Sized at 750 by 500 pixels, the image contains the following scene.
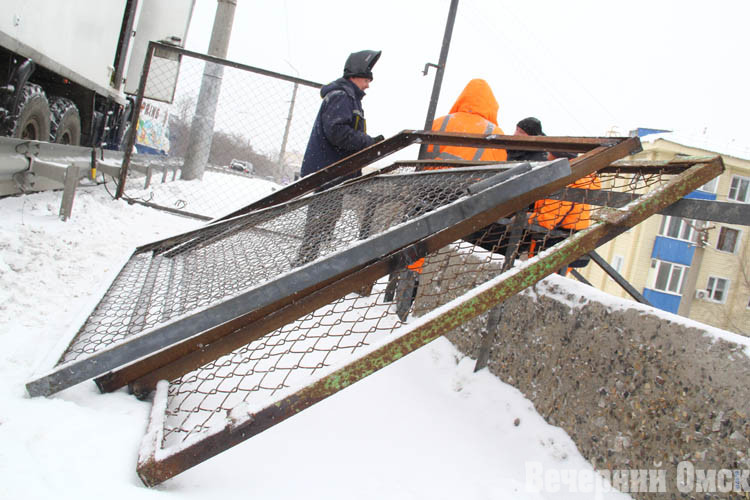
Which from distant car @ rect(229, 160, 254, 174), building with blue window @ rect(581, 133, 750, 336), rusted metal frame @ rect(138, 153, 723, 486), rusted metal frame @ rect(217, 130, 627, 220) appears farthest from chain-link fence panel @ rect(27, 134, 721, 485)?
building with blue window @ rect(581, 133, 750, 336)

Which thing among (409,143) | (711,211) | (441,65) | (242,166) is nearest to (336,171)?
(409,143)

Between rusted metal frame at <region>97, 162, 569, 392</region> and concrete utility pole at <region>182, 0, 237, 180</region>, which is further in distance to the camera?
concrete utility pole at <region>182, 0, 237, 180</region>

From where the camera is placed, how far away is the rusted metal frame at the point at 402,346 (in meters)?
1.31

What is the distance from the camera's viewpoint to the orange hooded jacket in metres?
3.88

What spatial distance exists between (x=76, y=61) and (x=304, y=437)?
5614 millimetres

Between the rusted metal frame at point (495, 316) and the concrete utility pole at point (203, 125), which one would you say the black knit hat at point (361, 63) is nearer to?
the rusted metal frame at point (495, 316)

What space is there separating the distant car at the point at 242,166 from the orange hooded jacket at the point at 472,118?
3190 mm

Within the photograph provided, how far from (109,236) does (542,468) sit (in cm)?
415

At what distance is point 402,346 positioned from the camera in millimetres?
1410

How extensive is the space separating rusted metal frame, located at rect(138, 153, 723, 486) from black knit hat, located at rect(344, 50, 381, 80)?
269 centimetres

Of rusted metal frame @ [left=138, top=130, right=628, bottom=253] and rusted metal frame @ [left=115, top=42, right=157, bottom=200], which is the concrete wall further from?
rusted metal frame @ [left=115, top=42, right=157, bottom=200]

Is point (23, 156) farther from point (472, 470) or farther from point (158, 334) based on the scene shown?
point (472, 470)

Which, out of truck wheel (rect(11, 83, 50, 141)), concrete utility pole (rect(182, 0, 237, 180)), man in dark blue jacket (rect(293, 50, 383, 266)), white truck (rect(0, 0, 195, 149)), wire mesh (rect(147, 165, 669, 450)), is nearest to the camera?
wire mesh (rect(147, 165, 669, 450))

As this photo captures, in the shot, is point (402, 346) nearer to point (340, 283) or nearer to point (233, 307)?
point (340, 283)
